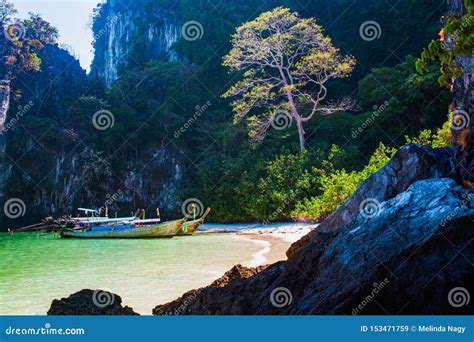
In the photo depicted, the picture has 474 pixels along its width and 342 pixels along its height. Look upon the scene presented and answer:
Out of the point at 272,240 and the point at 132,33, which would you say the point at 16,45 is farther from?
the point at 272,240

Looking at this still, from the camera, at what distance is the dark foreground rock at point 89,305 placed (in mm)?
3547

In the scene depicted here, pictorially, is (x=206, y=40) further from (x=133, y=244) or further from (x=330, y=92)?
(x=133, y=244)

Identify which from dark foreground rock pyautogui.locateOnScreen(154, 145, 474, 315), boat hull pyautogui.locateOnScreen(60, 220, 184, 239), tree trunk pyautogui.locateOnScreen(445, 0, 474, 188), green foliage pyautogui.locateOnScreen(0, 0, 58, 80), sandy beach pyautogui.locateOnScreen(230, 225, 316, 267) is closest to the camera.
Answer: dark foreground rock pyautogui.locateOnScreen(154, 145, 474, 315)

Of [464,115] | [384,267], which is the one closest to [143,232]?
[464,115]

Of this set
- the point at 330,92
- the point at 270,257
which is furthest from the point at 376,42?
the point at 270,257

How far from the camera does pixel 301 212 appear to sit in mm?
15719

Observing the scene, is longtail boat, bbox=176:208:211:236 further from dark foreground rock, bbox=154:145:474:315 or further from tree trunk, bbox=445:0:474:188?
dark foreground rock, bbox=154:145:474:315

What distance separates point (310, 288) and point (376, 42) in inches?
826

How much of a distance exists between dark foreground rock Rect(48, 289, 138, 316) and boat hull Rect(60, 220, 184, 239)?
1161cm

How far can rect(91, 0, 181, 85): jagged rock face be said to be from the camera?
31.4 metres

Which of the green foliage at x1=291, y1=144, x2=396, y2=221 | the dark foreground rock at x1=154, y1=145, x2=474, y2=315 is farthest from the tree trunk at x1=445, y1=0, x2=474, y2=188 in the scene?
the green foliage at x1=291, y1=144, x2=396, y2=221

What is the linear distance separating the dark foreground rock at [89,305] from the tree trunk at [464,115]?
3.12 meters

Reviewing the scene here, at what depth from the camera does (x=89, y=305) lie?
3615 millimetres

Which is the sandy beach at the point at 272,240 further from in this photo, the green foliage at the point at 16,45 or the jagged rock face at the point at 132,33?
the jagged rock face at the point at 132,33
